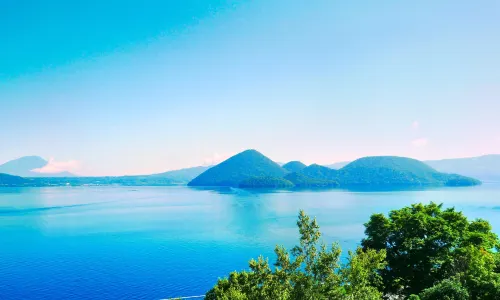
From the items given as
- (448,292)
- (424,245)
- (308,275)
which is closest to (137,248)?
(424,245)

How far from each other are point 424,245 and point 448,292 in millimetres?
10280

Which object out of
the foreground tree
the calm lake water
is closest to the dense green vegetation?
the foreground tree

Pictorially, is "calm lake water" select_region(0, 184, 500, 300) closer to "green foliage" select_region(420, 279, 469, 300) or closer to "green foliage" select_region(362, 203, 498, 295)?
"green foliage" select_region(362, 203, 498, 295)

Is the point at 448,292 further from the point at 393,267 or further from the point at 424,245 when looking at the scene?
the point at 393,267

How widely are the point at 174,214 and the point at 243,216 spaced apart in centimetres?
2919

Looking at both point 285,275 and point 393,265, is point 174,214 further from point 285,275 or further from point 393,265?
point 285,275

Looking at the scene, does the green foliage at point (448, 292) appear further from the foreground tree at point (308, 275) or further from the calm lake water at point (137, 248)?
the calm lake water at point (137, 248)

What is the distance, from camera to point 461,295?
23.1m

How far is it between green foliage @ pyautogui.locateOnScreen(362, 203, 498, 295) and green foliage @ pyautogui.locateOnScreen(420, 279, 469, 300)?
6.23m

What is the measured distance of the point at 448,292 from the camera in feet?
77.4

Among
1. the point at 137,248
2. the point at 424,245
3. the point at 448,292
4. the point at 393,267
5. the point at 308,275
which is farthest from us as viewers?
the point at 137,248

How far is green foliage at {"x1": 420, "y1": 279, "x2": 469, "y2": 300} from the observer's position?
23.2 m

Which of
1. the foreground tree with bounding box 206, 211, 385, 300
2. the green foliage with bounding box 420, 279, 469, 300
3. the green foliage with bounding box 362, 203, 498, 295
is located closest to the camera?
the foreground tree with bounding box 206, 211, 385, 300

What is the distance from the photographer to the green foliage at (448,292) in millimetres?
23156
